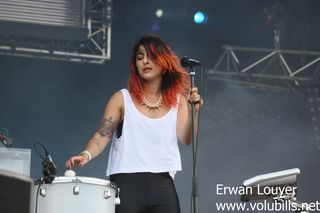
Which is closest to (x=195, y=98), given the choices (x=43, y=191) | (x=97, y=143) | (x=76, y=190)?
(x=97, y=143)

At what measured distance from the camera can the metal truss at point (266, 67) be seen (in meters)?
7.26

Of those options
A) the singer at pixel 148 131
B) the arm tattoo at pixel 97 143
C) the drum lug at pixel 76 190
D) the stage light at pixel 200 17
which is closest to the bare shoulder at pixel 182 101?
the singer at pixel 148 131

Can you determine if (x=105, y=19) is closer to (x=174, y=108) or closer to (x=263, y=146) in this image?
(x=263, y=146)

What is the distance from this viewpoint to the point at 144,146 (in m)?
3.07

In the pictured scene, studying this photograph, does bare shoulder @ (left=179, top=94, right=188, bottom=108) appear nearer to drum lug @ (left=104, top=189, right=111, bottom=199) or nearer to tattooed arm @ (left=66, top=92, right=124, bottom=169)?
tattooed arm @ (left=66, top=92, right=124, bottom=169)

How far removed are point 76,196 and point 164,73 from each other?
85 centimetres

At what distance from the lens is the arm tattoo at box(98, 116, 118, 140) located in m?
3.16

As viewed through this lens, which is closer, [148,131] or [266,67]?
[148,131]

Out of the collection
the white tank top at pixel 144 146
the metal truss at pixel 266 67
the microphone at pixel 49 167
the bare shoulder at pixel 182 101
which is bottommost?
the microphone at pixel 49 167

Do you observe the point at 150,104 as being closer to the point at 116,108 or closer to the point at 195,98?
the point at 116,108

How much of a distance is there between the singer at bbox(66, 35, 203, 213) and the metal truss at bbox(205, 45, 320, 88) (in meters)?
4.01

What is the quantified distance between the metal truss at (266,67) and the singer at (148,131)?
13.2 ft

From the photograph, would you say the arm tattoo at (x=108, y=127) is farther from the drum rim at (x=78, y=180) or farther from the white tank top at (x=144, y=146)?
the drum rim at (x=78, y=180)

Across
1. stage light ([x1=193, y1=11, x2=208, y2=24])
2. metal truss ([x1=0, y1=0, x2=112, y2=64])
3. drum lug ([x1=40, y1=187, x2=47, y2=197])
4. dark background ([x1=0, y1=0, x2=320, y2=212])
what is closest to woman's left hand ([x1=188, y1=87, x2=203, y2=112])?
drum lug ([x1=40, y1=187, x2=47, y2=197])
